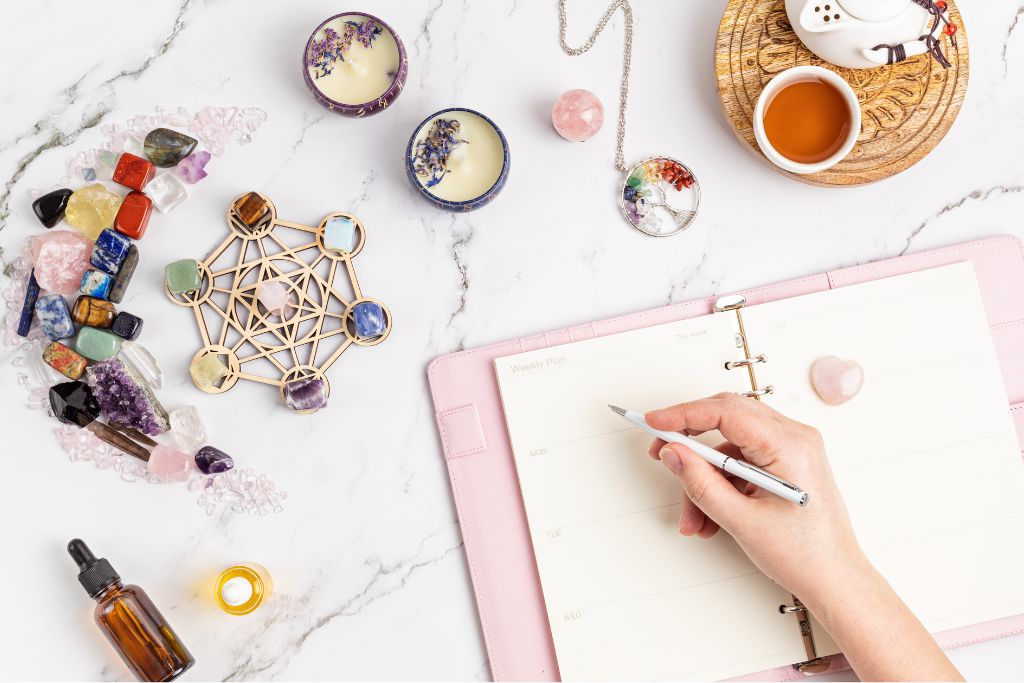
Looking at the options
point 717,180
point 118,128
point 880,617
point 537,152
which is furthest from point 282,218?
point 880,617

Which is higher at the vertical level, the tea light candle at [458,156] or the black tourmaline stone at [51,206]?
the black tourmaline stone at [51,206]

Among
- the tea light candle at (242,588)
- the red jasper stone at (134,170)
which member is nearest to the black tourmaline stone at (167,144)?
the red jasper stone at (134,170)

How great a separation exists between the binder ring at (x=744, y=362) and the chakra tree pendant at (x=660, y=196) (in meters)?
0.21

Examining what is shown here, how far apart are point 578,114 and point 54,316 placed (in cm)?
81

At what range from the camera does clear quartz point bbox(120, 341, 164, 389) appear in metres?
1.05

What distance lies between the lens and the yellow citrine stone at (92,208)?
3.48 feet

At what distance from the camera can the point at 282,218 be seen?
107cm

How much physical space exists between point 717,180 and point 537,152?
10.7 inches

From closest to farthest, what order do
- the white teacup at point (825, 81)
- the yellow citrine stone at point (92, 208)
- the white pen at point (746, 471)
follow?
the white pen at point (746, 471) → the white teacup at point (825, 81) → the yellow citrine stone at point (92, 208)

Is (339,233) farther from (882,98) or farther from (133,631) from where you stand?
(882,98)

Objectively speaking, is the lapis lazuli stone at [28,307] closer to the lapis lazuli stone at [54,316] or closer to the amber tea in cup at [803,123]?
the lapis lazuli stone at [54,316]

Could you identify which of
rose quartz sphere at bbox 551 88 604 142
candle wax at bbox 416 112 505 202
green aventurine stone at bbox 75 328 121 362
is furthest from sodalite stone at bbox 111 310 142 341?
rose quartz sphere at bbox 551 88 604 142

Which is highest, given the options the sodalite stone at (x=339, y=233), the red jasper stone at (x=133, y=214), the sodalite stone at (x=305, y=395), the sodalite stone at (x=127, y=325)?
the red jasper stone at (x=133, y=214)

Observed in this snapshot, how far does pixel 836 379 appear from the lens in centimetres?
101
